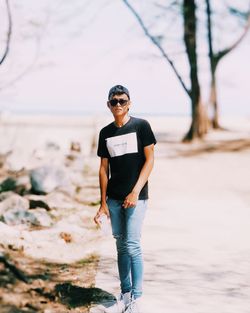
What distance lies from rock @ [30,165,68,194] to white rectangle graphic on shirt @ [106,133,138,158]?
283 inches

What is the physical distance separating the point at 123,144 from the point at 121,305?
1.41m

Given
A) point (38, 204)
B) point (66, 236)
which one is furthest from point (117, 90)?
point (38, 204)

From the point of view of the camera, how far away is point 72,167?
15.8 meters

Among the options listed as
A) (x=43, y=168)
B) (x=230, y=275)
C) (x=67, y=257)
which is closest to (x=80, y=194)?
(x=43, y=168)

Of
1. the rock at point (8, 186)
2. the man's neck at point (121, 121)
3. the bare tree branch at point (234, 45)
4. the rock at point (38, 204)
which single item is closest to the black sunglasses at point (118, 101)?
the man's neck at point (121, 121)

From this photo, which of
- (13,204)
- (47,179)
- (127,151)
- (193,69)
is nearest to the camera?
(127,151)

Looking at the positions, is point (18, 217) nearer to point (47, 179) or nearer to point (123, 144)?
point (47, 179)

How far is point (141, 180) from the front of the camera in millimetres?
4344

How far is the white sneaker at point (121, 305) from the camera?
4523mm

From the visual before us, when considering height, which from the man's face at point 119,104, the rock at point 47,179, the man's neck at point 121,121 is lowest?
the rock at point 47,179

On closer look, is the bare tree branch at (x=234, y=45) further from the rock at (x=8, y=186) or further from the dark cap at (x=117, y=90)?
the dark cap at (x=117, y=90)

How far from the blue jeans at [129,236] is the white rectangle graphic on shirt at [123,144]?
0.42m

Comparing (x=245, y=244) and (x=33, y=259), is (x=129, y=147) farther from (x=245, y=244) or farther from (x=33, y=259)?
(x=245, y=244)

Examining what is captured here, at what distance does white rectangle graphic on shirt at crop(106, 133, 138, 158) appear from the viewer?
4379 millimetres
